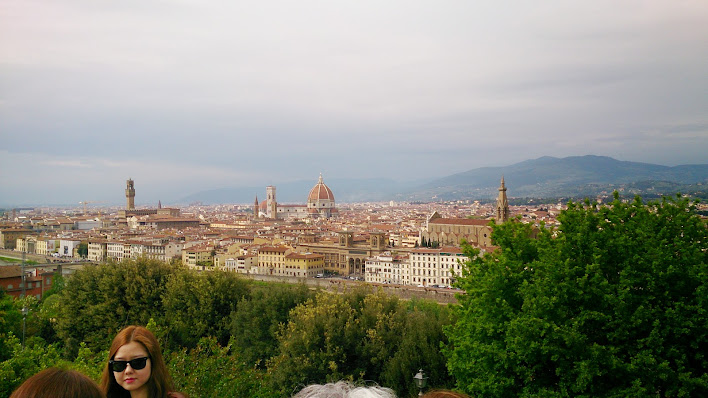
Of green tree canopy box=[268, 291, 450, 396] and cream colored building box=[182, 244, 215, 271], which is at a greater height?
green tree canopy box=[268, 291, 450, 396]

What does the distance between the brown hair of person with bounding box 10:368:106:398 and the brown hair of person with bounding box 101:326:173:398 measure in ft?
2.58

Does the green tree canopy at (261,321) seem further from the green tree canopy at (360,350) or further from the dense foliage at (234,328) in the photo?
the green tree canopy at (360,350)

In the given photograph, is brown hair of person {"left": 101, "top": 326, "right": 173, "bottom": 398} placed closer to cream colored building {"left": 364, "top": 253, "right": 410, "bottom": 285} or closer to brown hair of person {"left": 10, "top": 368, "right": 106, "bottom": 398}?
brown hair of person {"left": 10, "top": 368, "right": 106, "bottom": 398}

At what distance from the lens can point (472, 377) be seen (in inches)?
331

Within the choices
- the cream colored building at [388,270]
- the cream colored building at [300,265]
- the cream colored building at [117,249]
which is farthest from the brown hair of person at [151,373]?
the cream colored building at [117,249]

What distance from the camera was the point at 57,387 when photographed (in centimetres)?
167

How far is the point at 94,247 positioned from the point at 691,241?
54.0 metres

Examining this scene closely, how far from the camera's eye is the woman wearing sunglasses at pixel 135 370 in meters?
2.44

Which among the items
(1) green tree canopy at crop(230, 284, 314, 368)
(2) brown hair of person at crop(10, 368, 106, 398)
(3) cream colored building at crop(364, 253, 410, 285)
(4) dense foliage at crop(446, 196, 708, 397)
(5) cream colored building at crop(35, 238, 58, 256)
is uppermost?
→ (2) brown hair of person at crop(10, 368, 106, 398)

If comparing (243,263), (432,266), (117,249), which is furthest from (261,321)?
(117,249)

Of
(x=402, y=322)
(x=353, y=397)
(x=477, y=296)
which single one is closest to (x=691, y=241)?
(x=477, y=296)

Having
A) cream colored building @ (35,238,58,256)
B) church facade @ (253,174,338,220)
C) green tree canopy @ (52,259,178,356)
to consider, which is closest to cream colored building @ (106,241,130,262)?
cream colored building @ (35,238,58,256)

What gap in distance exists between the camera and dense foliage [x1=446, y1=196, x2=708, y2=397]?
23.2ft

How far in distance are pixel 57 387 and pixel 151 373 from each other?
33.3 inches
